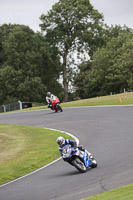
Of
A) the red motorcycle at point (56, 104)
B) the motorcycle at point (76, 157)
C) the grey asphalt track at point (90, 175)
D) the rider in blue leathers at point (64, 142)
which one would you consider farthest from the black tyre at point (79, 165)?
the red motorcycle at point (56, 104)

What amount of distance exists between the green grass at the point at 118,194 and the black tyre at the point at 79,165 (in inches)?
133

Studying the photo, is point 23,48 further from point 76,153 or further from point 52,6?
point 76,153

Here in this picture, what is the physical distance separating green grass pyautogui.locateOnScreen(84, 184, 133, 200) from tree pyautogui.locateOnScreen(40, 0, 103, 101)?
6066 cm

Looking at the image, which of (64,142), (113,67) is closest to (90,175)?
(64,142)

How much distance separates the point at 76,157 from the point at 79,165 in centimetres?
26

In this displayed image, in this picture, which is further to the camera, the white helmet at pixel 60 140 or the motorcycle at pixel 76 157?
the white helmet at pixel 60 140

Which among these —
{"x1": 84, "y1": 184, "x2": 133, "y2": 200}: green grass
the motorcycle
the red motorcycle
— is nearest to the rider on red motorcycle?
the red motorcycle

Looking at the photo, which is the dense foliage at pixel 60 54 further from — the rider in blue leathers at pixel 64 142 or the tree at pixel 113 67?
the rider in blue leathers at pixel 64 142

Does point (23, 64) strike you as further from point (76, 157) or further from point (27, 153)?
point (76, 157)

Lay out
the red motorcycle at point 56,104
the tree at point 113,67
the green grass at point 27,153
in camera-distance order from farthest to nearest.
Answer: the tree at point 113,67
the red motorcycle at point 56,104
the green grass at point 27,153

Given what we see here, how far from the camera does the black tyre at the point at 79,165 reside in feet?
40.9

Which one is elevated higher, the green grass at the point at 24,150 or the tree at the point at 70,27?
the tree at the point at 70,27

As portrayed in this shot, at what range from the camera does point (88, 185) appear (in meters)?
10.5

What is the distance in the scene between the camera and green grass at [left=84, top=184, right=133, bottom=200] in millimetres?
8047
